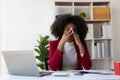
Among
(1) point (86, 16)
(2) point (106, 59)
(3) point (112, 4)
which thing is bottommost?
(2) point (106, 59)

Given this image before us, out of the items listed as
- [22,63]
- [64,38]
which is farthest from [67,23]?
[22,63]

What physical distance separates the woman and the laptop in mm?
610

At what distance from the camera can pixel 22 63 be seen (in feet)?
4.21

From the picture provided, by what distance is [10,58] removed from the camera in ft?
4.30

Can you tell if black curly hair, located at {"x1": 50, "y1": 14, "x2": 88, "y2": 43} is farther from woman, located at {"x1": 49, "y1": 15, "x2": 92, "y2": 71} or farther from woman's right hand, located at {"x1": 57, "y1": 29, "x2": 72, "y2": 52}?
woman's right hand, located at {"x1": 57, "y1": 29, "x2": 72, "y2": 52}

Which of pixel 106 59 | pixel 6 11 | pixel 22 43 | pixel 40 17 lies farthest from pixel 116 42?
pixel 6 11

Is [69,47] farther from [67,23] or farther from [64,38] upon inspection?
[67,23]

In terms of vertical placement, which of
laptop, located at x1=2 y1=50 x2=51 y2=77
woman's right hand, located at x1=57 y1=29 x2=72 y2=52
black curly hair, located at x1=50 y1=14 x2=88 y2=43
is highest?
black curly hair, located at x1=50 y1=14 x2=88 y2=43

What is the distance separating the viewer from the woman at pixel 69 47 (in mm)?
1910

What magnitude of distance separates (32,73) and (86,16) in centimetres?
212

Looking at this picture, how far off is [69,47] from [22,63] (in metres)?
0.81

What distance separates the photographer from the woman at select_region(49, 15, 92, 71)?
1910 mm

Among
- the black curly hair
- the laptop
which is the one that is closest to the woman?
the black curly hair

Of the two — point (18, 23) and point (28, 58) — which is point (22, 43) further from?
point (28, 58)
